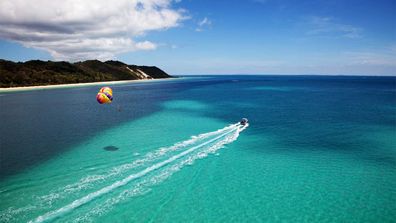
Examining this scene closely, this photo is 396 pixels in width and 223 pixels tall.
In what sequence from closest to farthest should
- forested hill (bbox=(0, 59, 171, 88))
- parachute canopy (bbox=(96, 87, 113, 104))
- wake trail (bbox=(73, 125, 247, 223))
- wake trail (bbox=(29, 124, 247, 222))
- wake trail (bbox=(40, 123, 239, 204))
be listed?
wake trail (bbox=(29, 124, 247, 222)) < wake trail (bbox=(73, 125, 247, 223)) < wake trail (bbox=(40, 123, 239, 204)) < parachute canopy (bbox=(96, 87, 113, 104)) < forested hill (bbox=(0, 59, 171, 88))

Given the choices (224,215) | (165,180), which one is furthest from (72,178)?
(224,215)

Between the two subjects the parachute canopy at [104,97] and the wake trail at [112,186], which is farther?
the parachute canopy at [104,97]

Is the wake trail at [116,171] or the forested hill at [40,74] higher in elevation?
the forested hill at [40,74]

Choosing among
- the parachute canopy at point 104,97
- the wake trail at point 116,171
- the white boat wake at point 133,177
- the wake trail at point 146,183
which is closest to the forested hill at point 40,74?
the parachute canopy at point 104,97

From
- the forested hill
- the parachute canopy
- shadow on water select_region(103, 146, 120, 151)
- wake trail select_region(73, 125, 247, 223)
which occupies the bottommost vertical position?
wake trail select_region(73, 125, 247, 223)

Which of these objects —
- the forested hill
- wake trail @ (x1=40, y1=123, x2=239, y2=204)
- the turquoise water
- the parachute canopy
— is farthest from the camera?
the forested hill

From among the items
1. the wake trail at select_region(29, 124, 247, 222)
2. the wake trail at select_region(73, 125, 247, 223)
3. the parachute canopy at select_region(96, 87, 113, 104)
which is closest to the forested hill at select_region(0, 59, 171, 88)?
the parachute canopy at select_region(96, 87, 113, 104)

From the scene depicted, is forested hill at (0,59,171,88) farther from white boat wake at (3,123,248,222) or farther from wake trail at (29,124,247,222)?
wake trail at (29,124,247,222)

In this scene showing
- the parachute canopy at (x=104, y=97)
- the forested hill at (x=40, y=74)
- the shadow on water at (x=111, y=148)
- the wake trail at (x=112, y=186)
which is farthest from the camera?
the forested hill at (x=40, y=74)

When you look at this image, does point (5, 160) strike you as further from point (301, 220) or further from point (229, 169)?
point (301, 220)

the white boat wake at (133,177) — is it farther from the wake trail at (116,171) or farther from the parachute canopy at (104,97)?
the parachute canopy at (104,97)

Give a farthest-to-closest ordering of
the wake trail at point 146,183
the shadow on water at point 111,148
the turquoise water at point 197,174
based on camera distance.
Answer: the shadow on water at point 111,148 → the turquoise water at point 197,174 → the wake trail at point 146,183
